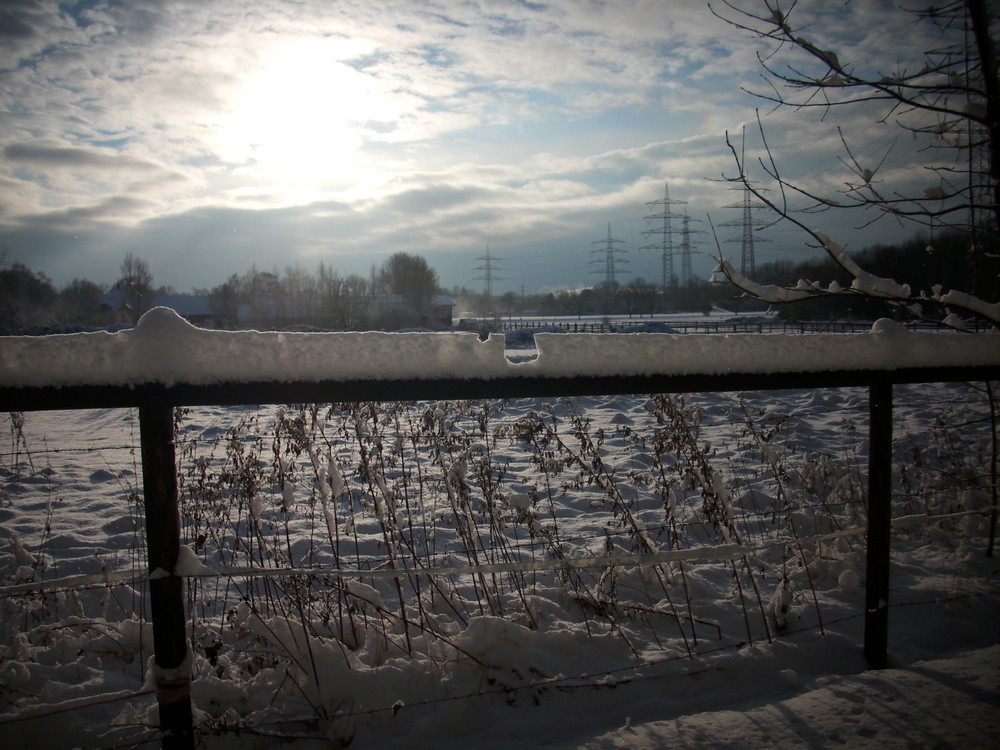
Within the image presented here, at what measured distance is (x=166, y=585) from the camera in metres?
1.52

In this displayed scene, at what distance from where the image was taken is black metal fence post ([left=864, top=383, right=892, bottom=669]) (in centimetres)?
212

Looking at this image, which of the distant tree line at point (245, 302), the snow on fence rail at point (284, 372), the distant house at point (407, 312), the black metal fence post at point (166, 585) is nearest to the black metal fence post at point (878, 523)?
the snow on fence rail at point (284, 372)

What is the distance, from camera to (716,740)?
1.73 m

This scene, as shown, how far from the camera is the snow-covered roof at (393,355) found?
4.51ft

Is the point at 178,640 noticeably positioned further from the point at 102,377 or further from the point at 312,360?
the point at 312,360

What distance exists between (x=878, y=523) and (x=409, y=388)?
76.4 inches

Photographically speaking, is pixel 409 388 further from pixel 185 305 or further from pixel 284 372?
pixel 185 305

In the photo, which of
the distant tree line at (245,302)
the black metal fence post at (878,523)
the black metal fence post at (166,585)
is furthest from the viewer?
the distant tree line at (245,302)

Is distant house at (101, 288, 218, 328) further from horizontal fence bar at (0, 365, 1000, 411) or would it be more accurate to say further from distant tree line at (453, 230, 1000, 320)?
horizontal fence bar at (0, 365, 1000, 411)

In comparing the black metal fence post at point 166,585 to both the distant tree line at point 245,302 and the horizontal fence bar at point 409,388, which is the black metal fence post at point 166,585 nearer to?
the horizontal fence bar at point 409,388

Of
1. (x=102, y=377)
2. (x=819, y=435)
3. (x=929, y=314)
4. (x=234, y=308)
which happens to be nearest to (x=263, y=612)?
(x=102, y=377)

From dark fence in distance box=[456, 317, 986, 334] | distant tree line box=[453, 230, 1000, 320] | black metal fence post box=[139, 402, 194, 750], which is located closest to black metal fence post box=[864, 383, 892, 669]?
distant tree line box=[453, 230, 1000, 320]

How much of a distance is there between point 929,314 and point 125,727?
4.52m

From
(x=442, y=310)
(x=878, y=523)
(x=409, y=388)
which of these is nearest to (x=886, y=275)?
(x=878, y=523)
